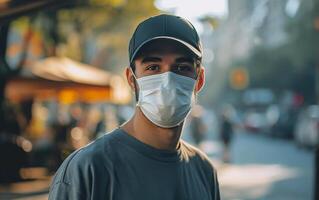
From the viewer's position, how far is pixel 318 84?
37906 millimetres

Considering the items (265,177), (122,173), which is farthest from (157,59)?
(265,177)

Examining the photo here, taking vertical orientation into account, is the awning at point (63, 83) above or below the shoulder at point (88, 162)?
above

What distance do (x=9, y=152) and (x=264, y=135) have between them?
29141 millimetres

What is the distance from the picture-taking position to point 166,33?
233 centimetres

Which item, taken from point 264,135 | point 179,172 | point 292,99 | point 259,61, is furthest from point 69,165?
point 259,61

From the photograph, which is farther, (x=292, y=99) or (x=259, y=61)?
(x=259, y=61)

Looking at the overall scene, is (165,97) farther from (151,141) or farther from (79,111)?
(79,111)

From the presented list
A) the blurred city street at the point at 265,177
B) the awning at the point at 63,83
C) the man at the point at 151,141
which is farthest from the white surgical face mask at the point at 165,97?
the awning at the point at 63,83

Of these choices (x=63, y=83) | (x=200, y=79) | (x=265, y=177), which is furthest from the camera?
(x=265, y=177)

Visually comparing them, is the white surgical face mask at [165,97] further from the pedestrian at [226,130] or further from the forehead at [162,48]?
the pedestrian at [226,130]

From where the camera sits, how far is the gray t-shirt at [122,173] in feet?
7.29

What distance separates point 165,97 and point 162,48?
222mm

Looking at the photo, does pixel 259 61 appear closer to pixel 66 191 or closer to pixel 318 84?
pixel 318 84

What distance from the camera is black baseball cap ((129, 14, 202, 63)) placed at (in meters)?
2.33
